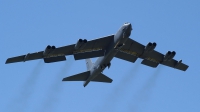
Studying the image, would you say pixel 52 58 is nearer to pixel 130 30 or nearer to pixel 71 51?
pixel 71 51

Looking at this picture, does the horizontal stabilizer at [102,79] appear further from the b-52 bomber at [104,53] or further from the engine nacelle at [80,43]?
the engine nacelle at [80,43]

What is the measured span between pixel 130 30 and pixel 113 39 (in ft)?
10.9

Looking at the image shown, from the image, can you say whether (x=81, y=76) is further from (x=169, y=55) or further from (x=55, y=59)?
(x=169, y=55)

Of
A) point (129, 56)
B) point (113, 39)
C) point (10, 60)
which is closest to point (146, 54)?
point (129, 56)

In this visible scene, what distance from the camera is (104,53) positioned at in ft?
218

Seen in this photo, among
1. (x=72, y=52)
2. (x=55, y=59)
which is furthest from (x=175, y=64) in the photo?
(x=55, y=59)

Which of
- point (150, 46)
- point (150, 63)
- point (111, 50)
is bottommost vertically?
point (111, 50)

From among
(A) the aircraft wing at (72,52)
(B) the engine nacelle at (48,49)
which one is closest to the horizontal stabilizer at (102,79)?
(A) the aircraft wing at (72,52)

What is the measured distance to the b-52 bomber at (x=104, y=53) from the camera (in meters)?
64.0

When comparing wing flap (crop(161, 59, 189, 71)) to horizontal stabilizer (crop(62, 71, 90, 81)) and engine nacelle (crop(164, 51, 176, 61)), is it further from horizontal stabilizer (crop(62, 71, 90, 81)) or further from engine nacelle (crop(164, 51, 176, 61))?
horizontal stabilizer (crop(62, 71, 90, 81))

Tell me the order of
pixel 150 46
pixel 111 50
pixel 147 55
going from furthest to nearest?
pixel 147 55 → pixel 150 46 → pixel 111 50

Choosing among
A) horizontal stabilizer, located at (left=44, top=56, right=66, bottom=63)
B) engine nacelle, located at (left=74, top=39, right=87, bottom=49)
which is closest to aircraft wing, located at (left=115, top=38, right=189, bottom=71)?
engine nacelle, located at (left=74, top=39, right=87, bottom=49)

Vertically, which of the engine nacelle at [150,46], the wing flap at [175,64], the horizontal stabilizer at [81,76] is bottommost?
the horizontal stabilizer at [81,76]

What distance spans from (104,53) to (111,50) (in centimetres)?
143
